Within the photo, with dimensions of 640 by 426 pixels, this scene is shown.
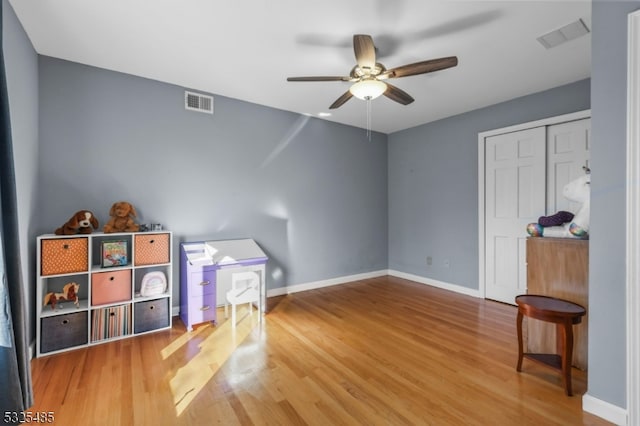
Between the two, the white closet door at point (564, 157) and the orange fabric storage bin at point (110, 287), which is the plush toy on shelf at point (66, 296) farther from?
the white closet door at point (564, 157)

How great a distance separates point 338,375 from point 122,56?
3262 millimetres

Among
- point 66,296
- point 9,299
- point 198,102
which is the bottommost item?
point 66,296

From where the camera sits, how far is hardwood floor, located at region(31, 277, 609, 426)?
5.55ft

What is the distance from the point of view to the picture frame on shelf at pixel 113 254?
260 centimetres

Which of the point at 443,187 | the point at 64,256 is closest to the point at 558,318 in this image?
the point at 443,187

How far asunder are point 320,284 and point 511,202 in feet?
9.16

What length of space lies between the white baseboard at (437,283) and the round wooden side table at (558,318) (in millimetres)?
1813

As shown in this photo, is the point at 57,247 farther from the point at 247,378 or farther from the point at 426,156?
the point at 426,156

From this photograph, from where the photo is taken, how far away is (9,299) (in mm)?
1355

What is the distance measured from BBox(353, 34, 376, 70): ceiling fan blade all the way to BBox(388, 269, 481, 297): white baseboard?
3.33 m

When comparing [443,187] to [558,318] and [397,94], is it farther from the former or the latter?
[558,318]

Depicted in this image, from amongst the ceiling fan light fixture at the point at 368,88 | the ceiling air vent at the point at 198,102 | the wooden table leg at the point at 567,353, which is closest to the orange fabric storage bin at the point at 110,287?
the ceiling air vent at the point at 198,102

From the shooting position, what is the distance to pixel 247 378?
205 centimetres

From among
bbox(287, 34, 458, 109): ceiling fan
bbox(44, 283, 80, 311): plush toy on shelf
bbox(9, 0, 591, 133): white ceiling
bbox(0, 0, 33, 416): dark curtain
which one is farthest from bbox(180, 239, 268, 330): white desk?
bbox(287, 34, 458, 109): ceiling fan
